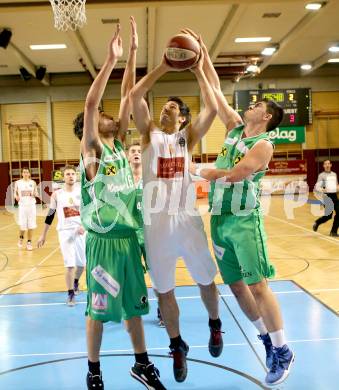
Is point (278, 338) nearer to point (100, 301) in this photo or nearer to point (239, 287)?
point (239, 287)

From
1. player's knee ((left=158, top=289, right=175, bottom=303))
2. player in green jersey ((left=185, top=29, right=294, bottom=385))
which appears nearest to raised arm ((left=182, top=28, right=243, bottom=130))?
player in green jersey ((left=185, top=29, right=294, bottom=385))

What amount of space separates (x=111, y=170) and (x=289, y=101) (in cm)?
2060

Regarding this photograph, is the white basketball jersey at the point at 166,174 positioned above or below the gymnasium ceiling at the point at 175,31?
below

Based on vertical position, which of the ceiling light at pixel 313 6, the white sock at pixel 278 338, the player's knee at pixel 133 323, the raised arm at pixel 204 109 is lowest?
the white sock at pixel 278 338

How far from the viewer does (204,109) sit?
3.66m

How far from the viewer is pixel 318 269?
7812 millimetres

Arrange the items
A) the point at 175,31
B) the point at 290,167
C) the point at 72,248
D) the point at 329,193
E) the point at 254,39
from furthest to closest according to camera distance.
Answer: the point at 290,167 → the point at 254,39 → the point at 175,31 → the point at 329,193 → the point at 72,248

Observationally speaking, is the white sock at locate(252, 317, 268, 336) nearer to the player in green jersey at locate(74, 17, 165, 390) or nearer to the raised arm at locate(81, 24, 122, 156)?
the player in green jersey at locate(74, 17, 165, 390)

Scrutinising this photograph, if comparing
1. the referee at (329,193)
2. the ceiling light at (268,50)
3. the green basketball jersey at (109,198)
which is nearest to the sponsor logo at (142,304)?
the green basketball jersey at (109,198)

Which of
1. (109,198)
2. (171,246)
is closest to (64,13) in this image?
(109,198)

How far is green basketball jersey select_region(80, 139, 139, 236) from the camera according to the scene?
3.46 m

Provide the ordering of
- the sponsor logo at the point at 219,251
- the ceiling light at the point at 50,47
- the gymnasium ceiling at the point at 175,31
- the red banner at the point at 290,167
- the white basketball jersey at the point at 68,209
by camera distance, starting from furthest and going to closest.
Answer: the red banner at the point at 290,167 < the ceiling light at the point at 50,47 < the gymnasium ceiling at the point at 175,31 < the white basketball jersey at the point at 68,209 < the sponsor logo at the point at 219,251

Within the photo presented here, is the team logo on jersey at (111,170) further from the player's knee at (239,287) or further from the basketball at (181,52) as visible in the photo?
the player's knee at (239,287)

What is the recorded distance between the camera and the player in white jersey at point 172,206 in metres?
3.58
